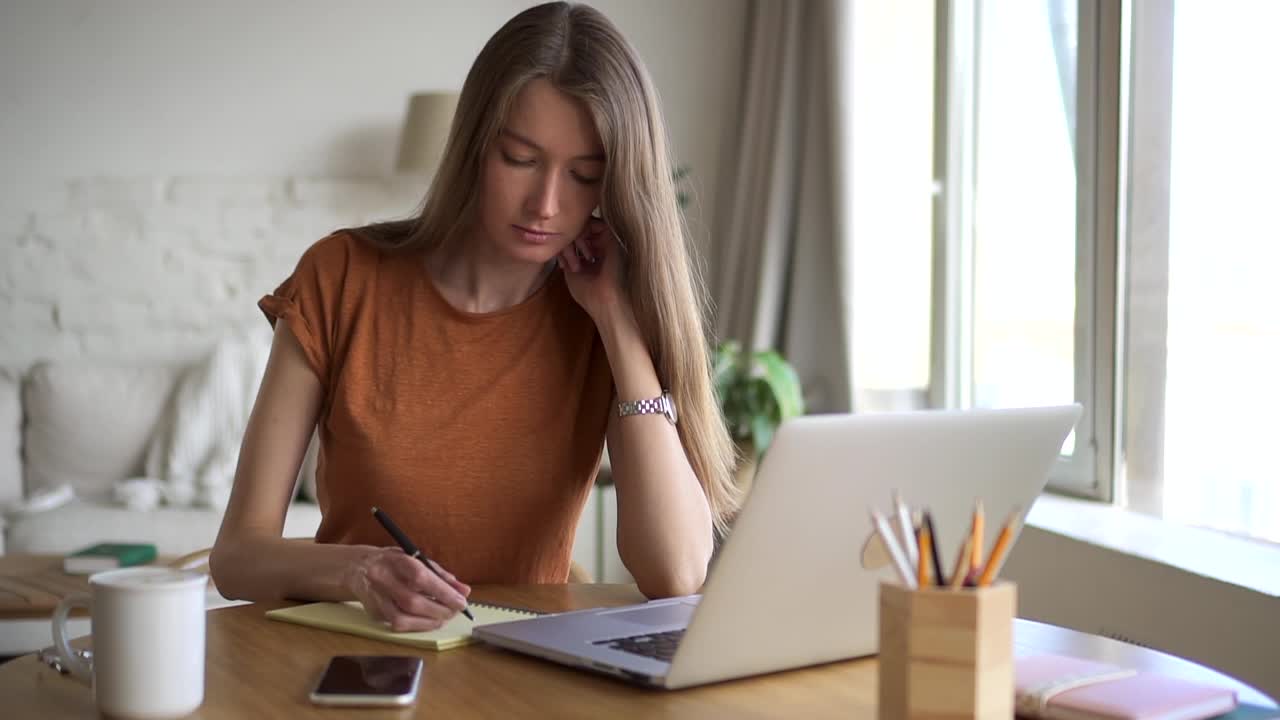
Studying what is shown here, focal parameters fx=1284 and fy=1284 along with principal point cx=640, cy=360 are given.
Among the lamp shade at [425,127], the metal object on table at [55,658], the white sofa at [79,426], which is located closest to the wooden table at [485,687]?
the metal object on table at [55,658]

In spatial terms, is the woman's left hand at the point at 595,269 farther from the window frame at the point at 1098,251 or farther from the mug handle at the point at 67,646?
the window frame at the point at 1098,251

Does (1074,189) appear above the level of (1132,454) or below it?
above

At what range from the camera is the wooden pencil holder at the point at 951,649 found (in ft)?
2.24

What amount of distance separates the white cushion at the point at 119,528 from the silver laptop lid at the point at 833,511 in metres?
2.41

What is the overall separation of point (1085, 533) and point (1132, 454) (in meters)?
0.27

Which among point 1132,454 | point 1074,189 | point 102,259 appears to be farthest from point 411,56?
point 1132,454

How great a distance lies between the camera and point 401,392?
4.80ft

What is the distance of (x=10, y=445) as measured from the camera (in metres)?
3.46

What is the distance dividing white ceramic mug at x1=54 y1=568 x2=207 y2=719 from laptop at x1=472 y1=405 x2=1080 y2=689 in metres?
0.26

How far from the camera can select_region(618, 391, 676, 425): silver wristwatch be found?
55.6 inches

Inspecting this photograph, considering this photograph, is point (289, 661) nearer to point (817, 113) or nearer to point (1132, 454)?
point (1132, 454)

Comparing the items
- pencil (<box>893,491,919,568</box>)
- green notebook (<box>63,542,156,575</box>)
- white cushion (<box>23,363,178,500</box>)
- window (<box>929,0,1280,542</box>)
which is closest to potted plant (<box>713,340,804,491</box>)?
window (<box>929,0,1280,542</box>)

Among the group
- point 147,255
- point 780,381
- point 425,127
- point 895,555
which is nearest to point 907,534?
point 895,555

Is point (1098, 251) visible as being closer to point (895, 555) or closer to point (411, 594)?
point (411, 594)
